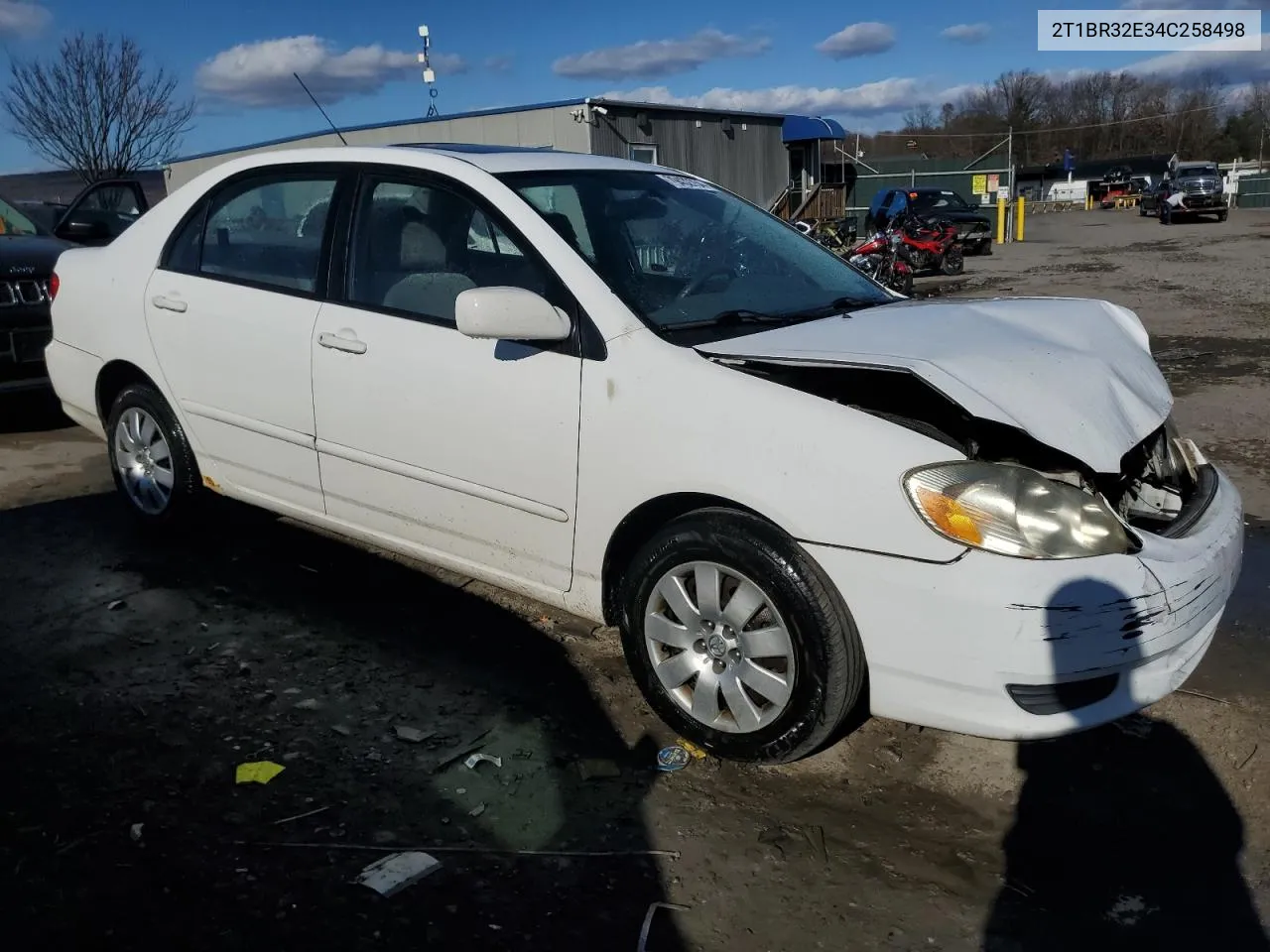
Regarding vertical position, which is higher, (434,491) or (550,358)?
(550,358)

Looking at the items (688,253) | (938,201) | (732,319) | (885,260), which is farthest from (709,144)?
(732,319)

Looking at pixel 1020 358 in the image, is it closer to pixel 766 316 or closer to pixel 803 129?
pixel 766 316

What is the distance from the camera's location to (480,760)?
3.16 meters

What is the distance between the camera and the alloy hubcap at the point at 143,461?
4801 millimetres

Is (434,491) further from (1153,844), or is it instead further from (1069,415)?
(1153,844)

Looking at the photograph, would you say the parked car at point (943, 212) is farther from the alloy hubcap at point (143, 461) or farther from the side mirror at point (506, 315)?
the side mirror at point (506, 315)

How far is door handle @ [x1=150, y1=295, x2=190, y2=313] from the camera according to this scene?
446 cm

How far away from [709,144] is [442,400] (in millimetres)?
24539

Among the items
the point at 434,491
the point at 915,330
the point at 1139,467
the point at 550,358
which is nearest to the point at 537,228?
the point at 550,358

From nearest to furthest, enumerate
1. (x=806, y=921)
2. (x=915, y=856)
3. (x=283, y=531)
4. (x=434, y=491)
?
(x=806, y=921), (x=915, y=856), (x=434, y=491), (x=283, y=531)

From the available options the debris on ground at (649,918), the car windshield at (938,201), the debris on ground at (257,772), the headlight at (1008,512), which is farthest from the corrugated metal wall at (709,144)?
the debris on ground at (649,918)

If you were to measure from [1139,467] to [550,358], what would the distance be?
1.91m

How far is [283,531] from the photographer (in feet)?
17.0

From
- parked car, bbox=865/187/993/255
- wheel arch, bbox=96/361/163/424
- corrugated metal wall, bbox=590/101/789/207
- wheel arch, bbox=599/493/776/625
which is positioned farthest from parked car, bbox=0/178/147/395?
parked car, bbox=865/187/993/255
